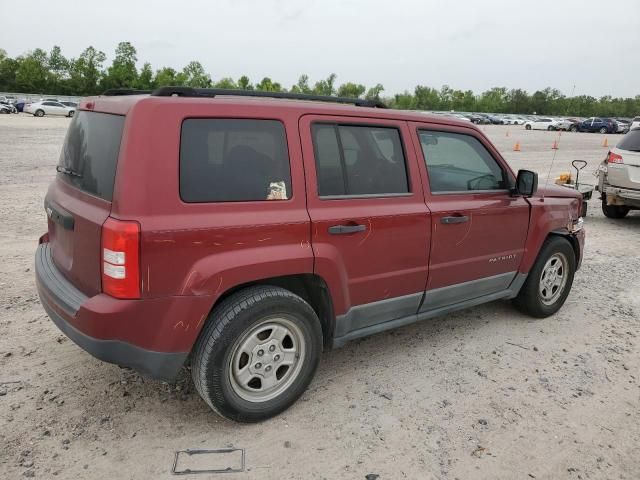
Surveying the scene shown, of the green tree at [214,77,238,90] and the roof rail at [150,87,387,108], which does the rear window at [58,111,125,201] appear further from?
the green tree at [214,77,238,90]

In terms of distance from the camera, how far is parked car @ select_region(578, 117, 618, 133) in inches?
2048

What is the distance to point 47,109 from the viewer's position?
121 feet

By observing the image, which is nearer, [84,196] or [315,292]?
[84,196]

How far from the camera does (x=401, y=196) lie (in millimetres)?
3500

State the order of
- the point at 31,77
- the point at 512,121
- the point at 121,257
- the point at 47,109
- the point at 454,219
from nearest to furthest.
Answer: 1. the point at 121,257
2. the point at 454,219
3. the point at 47,109
4. the point at 512,121
5. the point at 31,77

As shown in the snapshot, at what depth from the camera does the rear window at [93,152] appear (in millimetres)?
2668

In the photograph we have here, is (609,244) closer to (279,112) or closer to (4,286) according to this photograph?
(279,112)

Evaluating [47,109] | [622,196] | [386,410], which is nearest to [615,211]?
[622,196]

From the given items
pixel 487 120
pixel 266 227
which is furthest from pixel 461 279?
pixel 487 120

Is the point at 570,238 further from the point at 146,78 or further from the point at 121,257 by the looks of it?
the point at 146,78

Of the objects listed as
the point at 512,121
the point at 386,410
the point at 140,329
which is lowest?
the point at 386,410

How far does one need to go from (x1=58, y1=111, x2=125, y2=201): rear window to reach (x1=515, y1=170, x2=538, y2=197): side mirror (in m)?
3.03

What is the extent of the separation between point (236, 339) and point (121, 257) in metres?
0.75

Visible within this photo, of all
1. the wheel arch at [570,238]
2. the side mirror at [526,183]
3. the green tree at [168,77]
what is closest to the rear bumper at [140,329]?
the side mirror at [526,183]
